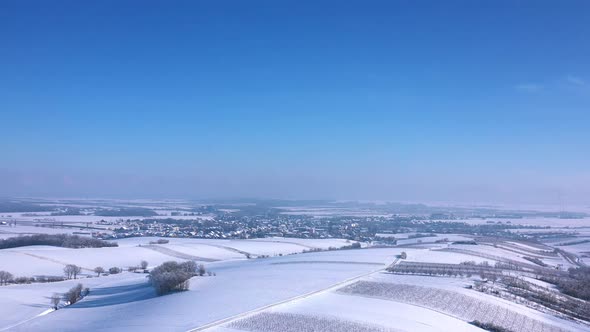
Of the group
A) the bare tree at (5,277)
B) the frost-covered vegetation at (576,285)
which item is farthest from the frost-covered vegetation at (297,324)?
the bare tree at (5,277)

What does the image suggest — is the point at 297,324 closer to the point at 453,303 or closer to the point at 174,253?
the point at 453,303

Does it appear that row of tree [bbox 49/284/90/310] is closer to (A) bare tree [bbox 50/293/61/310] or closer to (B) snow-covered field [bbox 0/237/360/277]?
(A) bare tree [bbox 50/293/61/310]

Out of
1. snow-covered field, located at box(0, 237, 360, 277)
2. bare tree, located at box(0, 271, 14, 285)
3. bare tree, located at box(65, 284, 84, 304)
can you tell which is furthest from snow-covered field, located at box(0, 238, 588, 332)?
bare tree, located at box(0, 271, 14, 285)

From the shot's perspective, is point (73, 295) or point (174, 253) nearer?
point (73, 295)

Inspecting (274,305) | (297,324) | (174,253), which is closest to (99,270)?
(174,253)

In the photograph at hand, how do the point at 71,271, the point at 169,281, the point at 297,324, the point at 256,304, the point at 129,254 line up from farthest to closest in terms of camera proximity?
the point at 129,254
the point at 71,271
the point at 169,281
the point at 256,304
the point at 297,324

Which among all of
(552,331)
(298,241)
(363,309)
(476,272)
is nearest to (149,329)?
(363,309)

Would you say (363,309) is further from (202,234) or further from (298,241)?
(202,234)

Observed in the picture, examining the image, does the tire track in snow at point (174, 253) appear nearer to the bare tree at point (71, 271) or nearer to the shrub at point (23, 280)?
the bare tree at point (71, 271)
